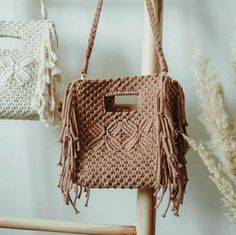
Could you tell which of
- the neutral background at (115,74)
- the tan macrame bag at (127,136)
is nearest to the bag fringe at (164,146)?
the tan macrame bag at (127,136)

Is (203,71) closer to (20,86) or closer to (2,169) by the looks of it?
(20,86)

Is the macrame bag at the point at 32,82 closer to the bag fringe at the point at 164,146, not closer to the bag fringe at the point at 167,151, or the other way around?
the bag fringe at the point at 164,146

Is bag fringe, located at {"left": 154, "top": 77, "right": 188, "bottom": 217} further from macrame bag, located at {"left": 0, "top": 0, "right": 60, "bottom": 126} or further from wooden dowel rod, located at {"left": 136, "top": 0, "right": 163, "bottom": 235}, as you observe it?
macrame bag, located at {"left": 0, "top": 0, "right": 60, "bottom": 126}

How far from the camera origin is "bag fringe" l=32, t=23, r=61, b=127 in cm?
73

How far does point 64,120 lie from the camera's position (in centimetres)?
68

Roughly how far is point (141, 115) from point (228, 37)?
0.28m

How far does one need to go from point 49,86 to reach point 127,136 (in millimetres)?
164

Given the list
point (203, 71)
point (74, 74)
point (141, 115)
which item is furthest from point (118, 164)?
point (74, 74)

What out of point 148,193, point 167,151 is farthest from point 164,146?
point 148,193

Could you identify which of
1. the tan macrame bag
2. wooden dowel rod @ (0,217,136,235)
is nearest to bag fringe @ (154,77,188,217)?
the tan macrame bag

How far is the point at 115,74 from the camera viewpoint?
886mm

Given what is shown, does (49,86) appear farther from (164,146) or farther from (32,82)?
(164,146)

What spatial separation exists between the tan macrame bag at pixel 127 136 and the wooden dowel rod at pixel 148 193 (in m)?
0.03

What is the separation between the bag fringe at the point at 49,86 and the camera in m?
0.73
